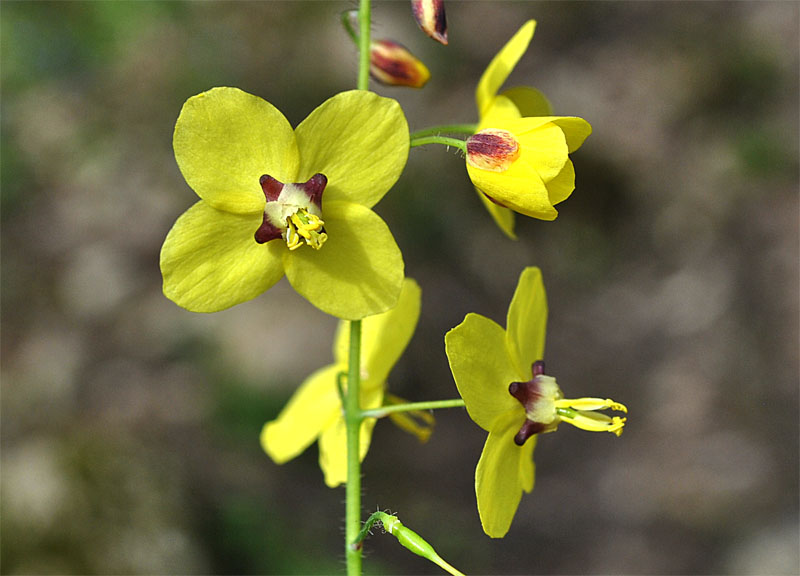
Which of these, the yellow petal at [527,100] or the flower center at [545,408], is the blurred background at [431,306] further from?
the yellow petal at [527,100]

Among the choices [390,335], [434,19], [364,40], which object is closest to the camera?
[434,19]

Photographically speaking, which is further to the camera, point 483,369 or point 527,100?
point 527,100

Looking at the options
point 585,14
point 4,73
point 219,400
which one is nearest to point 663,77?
point 585,14

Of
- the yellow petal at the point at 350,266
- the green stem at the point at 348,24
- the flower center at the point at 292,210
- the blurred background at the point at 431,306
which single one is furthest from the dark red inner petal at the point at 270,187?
the blurred background at the point at 431,306

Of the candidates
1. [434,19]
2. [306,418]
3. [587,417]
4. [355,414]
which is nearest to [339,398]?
[306,418]

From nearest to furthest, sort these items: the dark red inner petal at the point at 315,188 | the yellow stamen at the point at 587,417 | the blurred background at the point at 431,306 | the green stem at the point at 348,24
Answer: the dark red inner petal at the point at 315,188, the yellow stamen at the point at 587,417, the green stem at the point at 348,24, the blurred background at the point at 431,306

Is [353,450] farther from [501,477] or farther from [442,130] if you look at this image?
[442,130]

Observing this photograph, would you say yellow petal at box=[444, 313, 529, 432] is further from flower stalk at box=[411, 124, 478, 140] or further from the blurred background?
the blurred background

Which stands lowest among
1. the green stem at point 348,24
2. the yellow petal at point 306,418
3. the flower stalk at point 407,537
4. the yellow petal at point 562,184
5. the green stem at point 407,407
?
the flower stalk at point 407,537

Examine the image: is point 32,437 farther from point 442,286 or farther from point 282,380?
point 442,286
